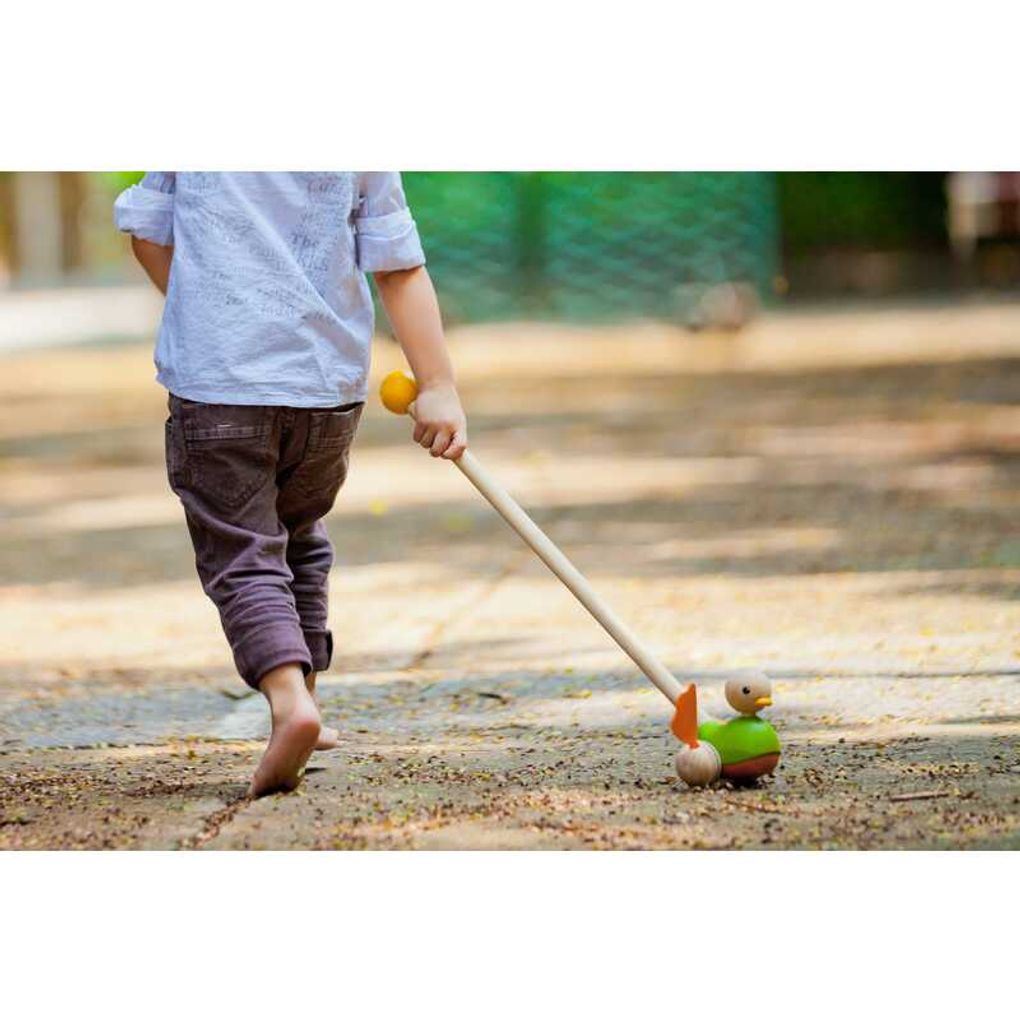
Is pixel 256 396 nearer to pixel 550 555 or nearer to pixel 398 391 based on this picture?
pixel 398 391

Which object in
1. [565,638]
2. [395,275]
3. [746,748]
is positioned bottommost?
[565,638]

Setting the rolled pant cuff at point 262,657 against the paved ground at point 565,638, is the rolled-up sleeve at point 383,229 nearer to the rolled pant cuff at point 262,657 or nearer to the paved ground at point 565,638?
the rolled pant cuff at point 262,657

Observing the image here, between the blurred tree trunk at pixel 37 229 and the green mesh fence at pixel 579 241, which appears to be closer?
the green mesh fence at pixel 579 241

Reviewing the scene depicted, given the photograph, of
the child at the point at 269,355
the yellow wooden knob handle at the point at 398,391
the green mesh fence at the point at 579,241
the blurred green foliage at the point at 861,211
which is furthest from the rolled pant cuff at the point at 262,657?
the blurred green foliage at the point at 861,211

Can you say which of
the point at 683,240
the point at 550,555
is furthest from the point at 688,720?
the point at 683,240

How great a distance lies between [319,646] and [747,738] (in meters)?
0.72

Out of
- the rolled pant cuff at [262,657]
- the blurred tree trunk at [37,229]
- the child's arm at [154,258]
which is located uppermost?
the child's arm at [154,258]

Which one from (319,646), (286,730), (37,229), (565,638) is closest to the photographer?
(286,730)

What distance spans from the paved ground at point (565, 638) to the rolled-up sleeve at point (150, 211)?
81 centimetres

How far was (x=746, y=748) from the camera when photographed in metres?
Result: 2.77

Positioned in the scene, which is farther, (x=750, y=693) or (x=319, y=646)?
(x=319, y=646)

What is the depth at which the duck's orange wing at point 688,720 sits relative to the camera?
2820 mm

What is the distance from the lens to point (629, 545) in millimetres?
5383
